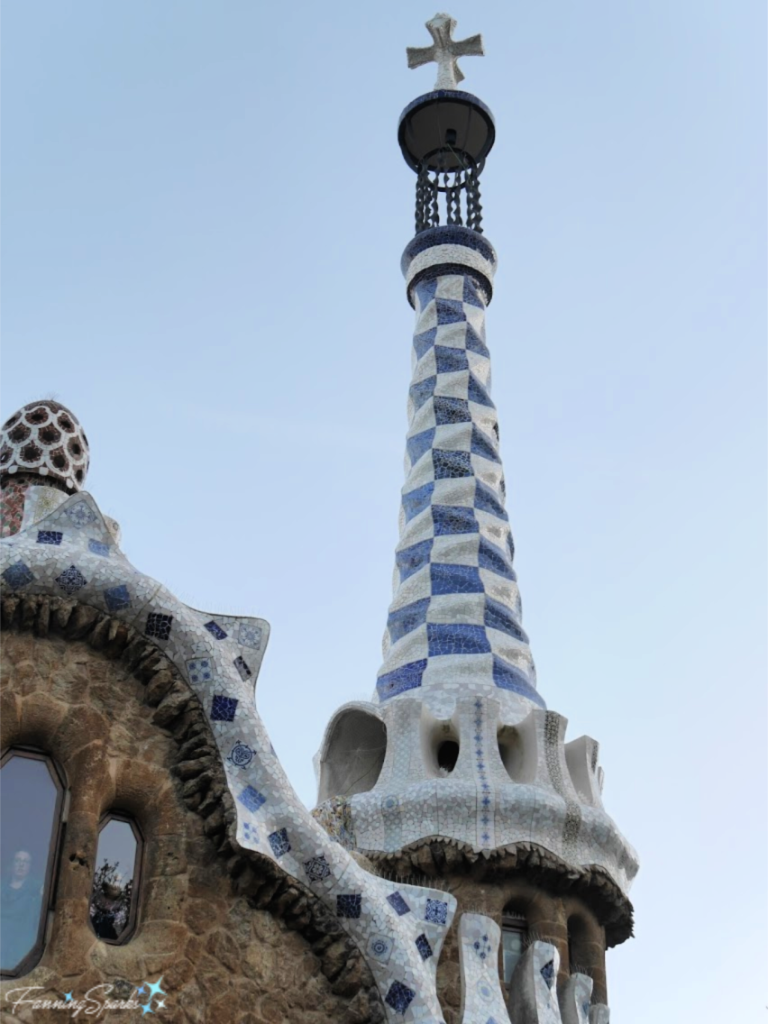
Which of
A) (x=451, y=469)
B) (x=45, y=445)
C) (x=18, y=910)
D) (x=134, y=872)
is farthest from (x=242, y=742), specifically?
(x=451, y=469)

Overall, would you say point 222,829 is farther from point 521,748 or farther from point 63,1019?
point 521,748

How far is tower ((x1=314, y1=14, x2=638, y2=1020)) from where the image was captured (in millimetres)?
7859

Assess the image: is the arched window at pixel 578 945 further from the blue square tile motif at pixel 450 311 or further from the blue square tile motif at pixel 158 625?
the blue square tile motif at pixel 450 311

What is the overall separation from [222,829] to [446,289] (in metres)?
5.64

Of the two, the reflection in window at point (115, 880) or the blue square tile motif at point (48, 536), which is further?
the blue square tile motif at point (48, 536)

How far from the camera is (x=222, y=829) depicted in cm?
600

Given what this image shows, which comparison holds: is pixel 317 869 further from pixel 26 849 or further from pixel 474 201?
pixel 474 201

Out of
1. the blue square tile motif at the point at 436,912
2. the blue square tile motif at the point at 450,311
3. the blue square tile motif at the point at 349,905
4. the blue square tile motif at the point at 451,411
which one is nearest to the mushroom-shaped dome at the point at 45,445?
the blue square tile motif at the point at 349,905

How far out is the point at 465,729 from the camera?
27.2ft

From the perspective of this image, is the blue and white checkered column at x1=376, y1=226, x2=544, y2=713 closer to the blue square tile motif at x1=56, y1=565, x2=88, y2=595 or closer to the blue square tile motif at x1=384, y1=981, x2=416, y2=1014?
the blue square tile motif at x1=384, y1=981, x2=416, y2=1014

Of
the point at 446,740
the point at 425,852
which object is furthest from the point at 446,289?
the point at 425,852

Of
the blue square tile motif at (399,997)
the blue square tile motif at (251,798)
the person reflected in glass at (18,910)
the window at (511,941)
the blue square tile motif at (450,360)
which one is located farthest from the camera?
the blue square tile motif at (450,360)

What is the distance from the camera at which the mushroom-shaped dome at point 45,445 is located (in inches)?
295

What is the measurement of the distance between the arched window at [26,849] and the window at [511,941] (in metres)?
2.93
